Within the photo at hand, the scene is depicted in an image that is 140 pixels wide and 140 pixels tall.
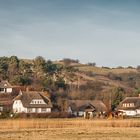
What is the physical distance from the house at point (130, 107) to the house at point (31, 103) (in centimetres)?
1904

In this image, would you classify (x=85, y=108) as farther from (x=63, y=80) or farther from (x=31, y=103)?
(x=63, y=80)

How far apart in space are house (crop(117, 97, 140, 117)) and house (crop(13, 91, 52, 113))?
62.5ft

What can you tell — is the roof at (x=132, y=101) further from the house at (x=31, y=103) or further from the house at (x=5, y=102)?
the house at (x=5, y=102)

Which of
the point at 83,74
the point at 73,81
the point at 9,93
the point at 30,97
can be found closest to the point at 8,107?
the point at 30,97

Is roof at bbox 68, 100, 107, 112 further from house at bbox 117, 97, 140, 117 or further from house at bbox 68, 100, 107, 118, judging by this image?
house at bbox 117, 97, 140, 117

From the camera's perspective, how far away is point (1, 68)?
143 m

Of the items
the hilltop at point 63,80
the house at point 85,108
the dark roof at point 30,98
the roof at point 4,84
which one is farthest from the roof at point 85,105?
the roof at point 4,84

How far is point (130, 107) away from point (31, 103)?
83.0 ft

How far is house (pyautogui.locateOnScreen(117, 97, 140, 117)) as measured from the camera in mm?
115000

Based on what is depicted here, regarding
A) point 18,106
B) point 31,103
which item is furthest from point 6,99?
point 31,103

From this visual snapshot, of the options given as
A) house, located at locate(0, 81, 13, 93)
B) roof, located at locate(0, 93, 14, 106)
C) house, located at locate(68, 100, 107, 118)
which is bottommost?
house, located at locate(68, 100, 107, 118)

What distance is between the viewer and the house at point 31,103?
104938mm

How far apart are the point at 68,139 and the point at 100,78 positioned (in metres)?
147

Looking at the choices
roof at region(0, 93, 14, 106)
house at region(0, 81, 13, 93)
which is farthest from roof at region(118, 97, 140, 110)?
house at region(0, 81, 13, 93)
